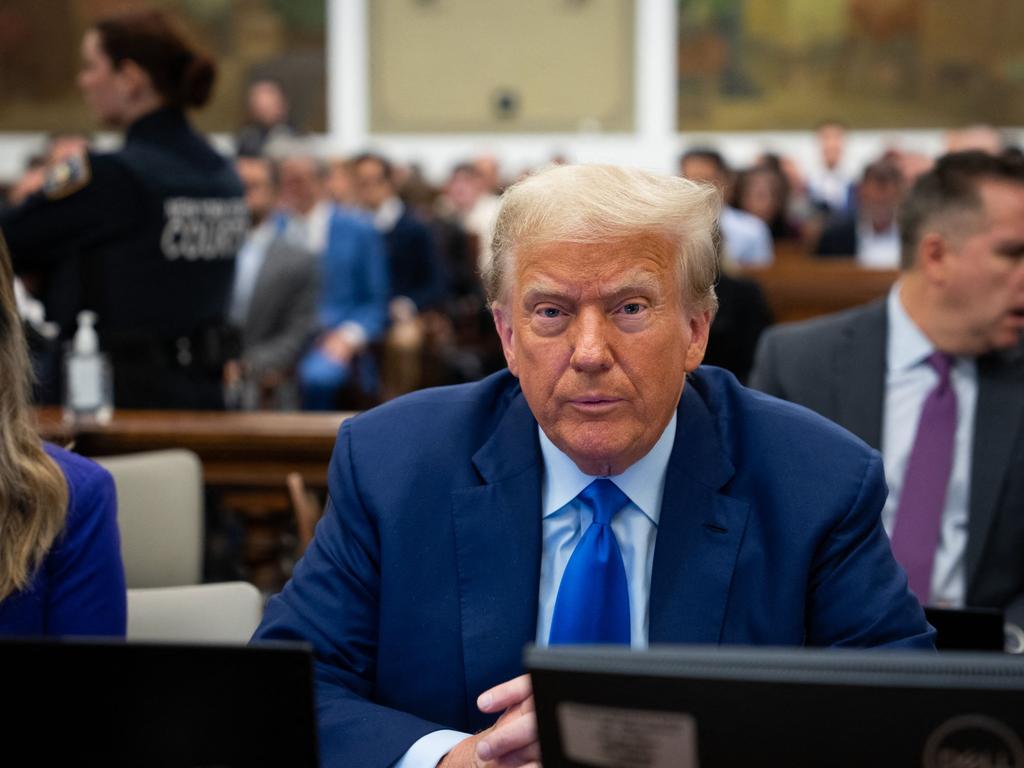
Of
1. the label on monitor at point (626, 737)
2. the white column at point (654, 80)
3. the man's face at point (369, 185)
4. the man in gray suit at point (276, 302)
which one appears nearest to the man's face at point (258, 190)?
the man in gray suit at point (276, 302)

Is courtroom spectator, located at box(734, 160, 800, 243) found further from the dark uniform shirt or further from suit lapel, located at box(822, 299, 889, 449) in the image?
suit lapel, located at box(822, 299, 889, 449)

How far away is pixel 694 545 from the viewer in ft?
6.38

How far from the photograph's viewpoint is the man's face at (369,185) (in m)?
10.9

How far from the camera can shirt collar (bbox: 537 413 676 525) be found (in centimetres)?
200

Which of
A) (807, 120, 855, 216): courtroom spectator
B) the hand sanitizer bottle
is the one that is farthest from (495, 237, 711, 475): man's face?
(807, 120, 855, 216): courtroom spectator

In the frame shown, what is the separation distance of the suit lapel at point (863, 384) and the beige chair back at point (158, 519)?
4.65ft

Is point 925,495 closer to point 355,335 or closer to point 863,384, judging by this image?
point 863,384

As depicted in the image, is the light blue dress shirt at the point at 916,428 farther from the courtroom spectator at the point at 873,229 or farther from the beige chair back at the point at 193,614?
the courtroom spectator at the point at 873,229

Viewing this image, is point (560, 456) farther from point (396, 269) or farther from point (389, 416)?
point (396, 269)

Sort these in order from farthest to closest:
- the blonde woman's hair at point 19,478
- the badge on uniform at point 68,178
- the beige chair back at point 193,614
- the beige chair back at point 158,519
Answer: the badge on uniform at point 68,178 → the beige chair back at point 158,519 → the beige chair back at point 193,614 → the blonde woman's hair at point 19,478

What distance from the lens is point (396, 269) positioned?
10.3 metres

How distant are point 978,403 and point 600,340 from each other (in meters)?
1.63

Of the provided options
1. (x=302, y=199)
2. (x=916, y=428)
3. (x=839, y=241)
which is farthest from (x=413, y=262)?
(x=916, y=428)

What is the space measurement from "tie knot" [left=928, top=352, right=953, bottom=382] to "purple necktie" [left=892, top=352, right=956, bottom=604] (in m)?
0.05
